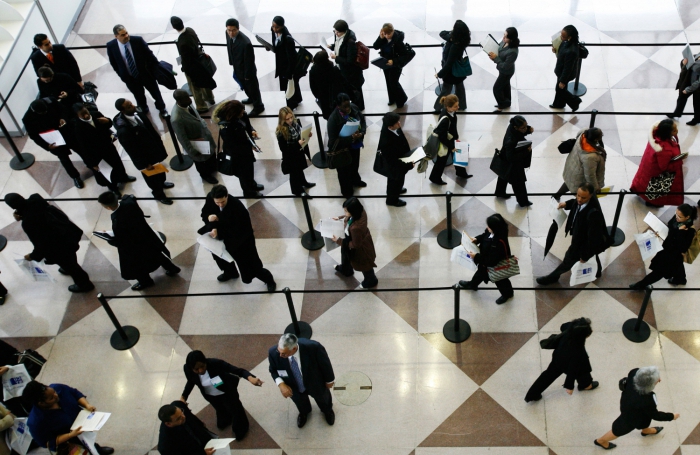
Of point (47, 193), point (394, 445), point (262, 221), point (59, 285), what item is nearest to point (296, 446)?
point (394, 445)

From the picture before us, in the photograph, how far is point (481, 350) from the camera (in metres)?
6.97

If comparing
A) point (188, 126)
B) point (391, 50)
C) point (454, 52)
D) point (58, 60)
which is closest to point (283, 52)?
point (391, 50)

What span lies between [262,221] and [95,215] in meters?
2.22

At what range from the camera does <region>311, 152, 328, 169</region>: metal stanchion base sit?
30.2 feet

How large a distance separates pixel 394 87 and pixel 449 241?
284 centimetres

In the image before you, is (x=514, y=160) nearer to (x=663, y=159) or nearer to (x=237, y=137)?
(x=663, y=159)

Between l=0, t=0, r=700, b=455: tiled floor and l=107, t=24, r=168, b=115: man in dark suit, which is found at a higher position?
l=107, t=24, r=168, b=115: man in dark suit

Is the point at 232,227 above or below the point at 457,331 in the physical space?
above

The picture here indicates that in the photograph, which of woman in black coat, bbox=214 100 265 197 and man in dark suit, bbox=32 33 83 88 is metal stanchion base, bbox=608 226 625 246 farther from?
man in dark suit, bbox=32 33 83 88

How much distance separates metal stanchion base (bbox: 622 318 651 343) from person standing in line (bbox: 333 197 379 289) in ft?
8.68

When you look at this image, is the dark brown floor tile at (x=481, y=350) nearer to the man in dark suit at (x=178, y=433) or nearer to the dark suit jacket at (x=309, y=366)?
the dark suit jacket at (x=309, y=366)

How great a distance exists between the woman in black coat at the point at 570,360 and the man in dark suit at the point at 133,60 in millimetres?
6748

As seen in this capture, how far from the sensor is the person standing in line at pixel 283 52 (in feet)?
30.5

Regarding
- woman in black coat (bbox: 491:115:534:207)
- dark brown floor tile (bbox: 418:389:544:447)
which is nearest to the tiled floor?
dark brown floor tile (bbox: 418:389:544:447)
